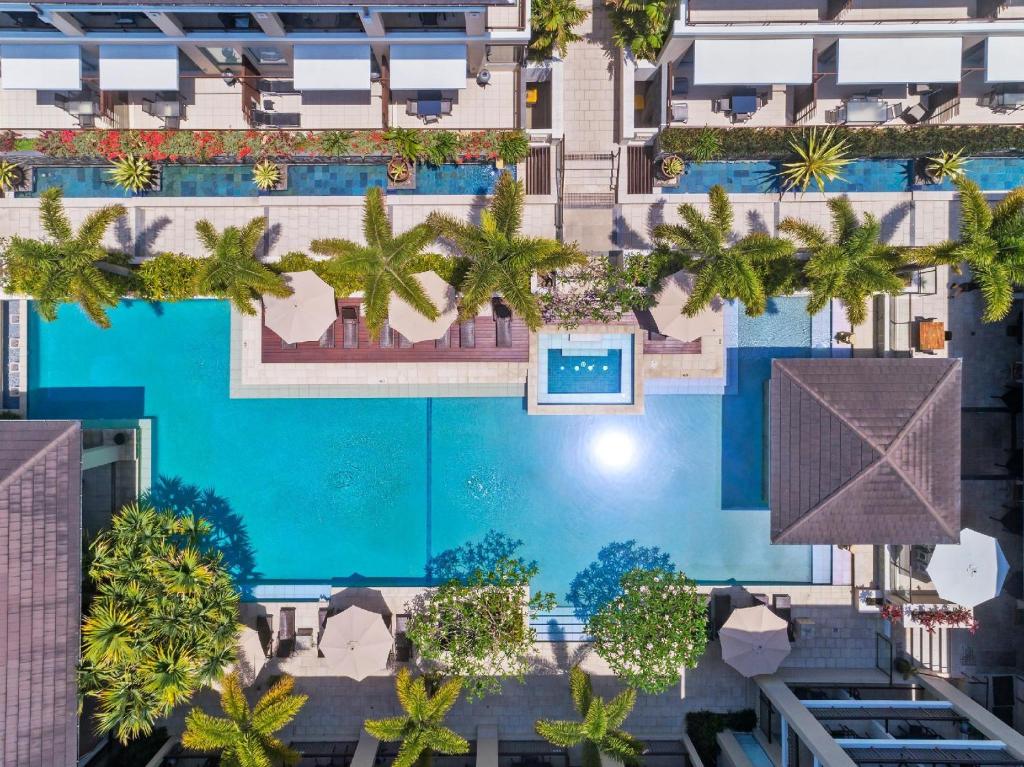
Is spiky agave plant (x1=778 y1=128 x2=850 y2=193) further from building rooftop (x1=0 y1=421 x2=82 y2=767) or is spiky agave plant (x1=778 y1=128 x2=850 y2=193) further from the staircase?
building rooftop (x1=0 y1=421 x2=82 y2=767)

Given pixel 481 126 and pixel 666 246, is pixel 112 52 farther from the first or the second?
pixel 666 246

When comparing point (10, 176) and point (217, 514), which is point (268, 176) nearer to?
point (10, 176)

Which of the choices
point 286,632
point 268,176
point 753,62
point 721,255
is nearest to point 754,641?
point 721,255

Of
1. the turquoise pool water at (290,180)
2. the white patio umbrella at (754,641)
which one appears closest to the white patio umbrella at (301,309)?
the turquoise pool water at (290,180)

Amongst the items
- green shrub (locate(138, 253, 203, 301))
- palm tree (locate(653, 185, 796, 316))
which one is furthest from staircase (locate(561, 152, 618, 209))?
green shrub (locate(138, 253, 203, 301))

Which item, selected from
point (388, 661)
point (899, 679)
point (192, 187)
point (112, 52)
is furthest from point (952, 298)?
point (112, 52)
